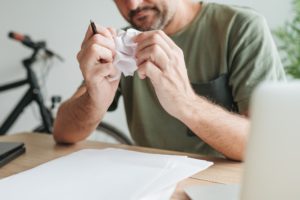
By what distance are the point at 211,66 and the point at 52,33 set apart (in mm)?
1609

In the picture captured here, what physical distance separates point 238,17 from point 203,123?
1.29ft

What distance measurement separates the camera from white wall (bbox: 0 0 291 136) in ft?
6.87

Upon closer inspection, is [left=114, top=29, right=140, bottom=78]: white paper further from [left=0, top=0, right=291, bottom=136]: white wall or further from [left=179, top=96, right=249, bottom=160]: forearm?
[left=0, top=0, right=291, bottom=136]: white wall

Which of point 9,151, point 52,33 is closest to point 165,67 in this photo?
point 9,151

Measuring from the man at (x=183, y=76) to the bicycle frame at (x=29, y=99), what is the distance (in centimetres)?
114

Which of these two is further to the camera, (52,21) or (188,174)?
(52,21)

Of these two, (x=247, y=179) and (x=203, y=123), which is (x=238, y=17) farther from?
(x=247, y=179)

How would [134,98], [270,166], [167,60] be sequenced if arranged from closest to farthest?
[270,166]
[167,60]
[134,98]

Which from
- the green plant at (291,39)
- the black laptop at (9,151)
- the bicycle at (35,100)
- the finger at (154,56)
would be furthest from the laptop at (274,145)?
the bicycle at (35,100)

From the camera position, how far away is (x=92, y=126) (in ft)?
3.19

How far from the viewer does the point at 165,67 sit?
71cm

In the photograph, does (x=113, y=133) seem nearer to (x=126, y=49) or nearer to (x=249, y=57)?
(x=249, y=57)

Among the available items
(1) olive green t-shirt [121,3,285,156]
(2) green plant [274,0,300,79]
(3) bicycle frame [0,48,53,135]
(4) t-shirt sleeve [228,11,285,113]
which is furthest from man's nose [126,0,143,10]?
(3) bicycle frame [0,48,53,135]

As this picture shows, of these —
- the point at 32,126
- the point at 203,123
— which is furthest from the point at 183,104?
the point at 32,126
